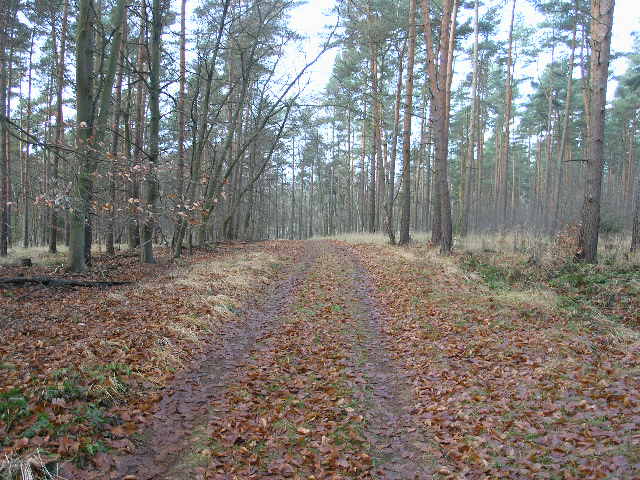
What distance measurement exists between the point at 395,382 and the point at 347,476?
2.17 m

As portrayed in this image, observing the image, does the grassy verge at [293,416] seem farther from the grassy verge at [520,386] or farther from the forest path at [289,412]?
the grassy verge at [520,386]

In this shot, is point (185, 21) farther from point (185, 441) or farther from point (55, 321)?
point (185, 441)

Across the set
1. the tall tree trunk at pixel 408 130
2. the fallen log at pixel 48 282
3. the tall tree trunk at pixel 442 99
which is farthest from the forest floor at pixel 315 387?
the tall tree trunk at pixel 408 130

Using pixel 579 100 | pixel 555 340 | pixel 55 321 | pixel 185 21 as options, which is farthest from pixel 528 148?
pixel 55 321

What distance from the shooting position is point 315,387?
5672 millimetres

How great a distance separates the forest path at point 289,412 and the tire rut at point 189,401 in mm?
12

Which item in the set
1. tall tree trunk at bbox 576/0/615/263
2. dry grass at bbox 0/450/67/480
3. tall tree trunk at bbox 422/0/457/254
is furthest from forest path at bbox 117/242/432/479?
tall tree trunk at bbox 422/0/457/254

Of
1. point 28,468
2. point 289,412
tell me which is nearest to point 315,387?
point 289,412

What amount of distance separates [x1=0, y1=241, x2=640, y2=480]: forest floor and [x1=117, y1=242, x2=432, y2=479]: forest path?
0.02 m

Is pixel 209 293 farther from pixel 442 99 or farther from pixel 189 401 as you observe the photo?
pixel 442 99

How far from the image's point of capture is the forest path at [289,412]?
4000 millimetres

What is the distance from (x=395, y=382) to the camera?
232 inches

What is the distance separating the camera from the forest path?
4000 mm

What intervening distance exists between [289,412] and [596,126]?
10.4 meters
